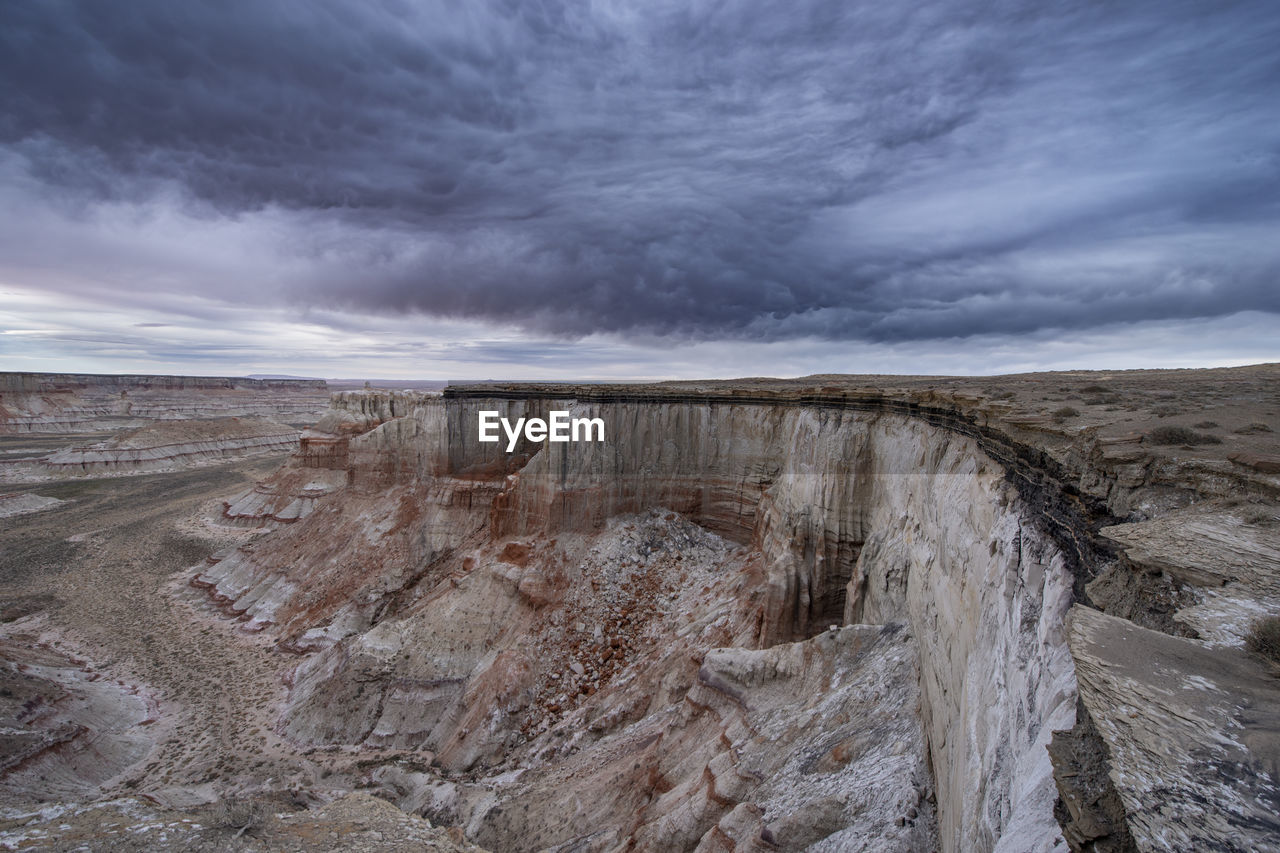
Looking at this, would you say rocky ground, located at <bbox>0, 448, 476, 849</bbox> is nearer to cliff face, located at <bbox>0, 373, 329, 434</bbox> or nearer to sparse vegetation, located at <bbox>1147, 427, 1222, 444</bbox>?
sparse vegetation, located at <bbox>1147, 427, 1222, 444</bbox>

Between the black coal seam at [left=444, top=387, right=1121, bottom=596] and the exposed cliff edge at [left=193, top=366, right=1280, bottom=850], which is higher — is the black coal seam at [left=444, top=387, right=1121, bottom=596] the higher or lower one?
the higher one

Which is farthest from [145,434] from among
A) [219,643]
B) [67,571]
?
[219,643]

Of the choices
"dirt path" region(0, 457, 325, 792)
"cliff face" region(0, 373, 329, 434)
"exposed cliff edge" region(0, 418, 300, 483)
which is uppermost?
"cliff face" region(0, 373, 329, 434)

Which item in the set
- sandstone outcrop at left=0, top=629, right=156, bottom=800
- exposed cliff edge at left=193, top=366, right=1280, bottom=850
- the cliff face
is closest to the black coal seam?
exposed cliff edge at left=193, top=366, right=1280, bottom=850

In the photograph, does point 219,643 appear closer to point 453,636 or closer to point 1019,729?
point 453,636

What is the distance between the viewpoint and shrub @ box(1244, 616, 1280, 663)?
338cm

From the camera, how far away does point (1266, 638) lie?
11.4 feet

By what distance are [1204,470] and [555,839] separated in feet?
47.4

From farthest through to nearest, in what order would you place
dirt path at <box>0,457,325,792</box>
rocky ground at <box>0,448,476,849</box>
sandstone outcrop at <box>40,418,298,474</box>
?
sandstone outcrop at <box>40,418,298,474</box>
dirt path at <box>0,457,325,792</box>
rocky ground at <box>0,448,476,849</box>

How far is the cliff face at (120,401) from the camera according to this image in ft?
305

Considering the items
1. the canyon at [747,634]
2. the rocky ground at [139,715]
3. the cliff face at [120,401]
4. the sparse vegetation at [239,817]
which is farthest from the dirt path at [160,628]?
the cliff face at [120,401]

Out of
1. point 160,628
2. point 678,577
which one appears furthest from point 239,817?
point 160,628

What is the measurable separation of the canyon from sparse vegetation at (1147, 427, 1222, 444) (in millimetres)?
95

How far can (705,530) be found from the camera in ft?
85.4
